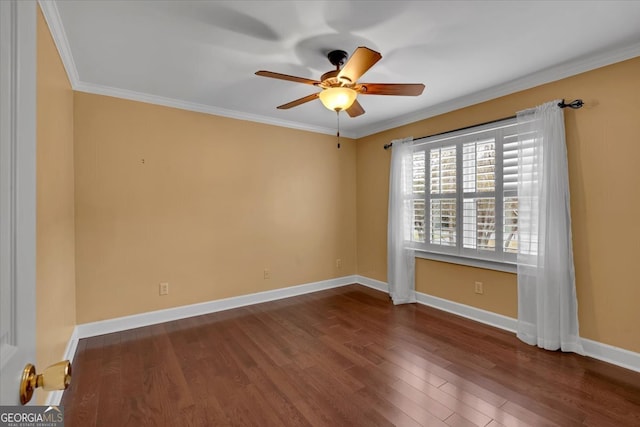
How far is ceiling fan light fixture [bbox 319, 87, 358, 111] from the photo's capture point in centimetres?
215

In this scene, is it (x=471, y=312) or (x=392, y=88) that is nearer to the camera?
(x=392, y=88)

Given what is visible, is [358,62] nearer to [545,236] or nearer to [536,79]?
[536,79]

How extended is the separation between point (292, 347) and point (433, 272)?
207 centimetres

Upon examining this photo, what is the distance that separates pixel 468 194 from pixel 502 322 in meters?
1.42

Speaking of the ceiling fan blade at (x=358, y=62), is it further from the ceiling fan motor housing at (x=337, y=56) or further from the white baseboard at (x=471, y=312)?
the white baseboard at (x=471, y=312)

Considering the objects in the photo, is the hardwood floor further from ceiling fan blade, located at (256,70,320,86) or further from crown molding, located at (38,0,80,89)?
crown molding, located at (38,0,80,89)

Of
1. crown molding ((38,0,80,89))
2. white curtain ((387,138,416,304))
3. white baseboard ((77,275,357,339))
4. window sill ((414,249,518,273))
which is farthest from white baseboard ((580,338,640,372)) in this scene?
crown molding ((38,0,80,89))

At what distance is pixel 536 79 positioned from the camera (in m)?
2.82

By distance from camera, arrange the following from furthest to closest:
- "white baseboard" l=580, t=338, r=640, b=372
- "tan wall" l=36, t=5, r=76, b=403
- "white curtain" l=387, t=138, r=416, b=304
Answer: "white curtain" l=387, t=138, r=416, b=304
"white baseboard" l=580, t=338, r=640, b=372
"tan wall" l=36, t=5, r=76, b=403

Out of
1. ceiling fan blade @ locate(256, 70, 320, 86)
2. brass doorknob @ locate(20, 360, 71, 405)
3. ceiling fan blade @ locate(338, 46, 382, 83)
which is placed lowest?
brass doorknob @ locate(20, 360, 71, 405)

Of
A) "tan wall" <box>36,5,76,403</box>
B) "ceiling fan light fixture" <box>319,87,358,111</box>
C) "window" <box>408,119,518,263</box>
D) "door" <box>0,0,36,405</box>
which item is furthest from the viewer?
"window" <box>408,119,518,263</box>

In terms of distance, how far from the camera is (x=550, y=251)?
2.67m

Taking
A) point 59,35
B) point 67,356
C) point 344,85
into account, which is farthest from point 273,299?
point 59,35

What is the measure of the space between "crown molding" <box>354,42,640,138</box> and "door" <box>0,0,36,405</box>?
3.52m
